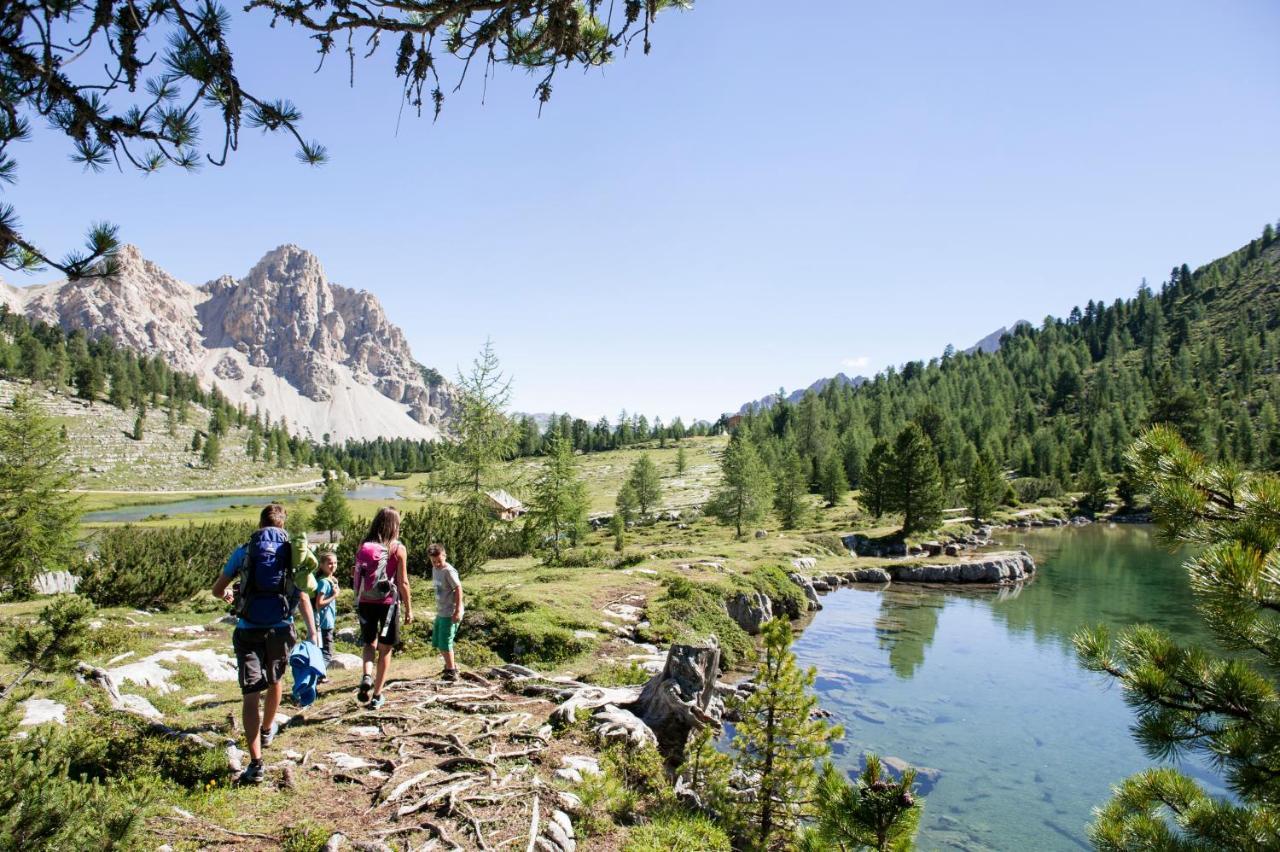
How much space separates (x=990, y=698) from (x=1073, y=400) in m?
163

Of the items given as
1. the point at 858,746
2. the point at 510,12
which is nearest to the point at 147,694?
the point at 510,12

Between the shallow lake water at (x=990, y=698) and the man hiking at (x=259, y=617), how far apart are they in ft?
26.3

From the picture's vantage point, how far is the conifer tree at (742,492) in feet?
196

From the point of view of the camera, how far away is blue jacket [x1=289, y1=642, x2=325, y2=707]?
27.9 ft

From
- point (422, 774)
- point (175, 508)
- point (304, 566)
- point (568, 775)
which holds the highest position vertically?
point (304, 566)

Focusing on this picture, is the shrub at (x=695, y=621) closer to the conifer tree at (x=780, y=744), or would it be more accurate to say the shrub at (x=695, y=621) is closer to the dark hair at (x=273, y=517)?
the conifer tree at (x=780, y=744)

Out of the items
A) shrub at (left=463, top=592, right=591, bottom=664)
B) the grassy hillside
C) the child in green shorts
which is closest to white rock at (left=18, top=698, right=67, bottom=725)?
the child in green shorts

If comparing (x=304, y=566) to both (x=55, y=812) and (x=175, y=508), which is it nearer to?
(x=55, y=812)

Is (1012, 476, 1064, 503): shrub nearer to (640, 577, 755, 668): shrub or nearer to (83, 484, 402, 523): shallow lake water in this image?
(640, 577, 755, 668): shrub

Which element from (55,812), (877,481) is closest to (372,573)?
(55,812)

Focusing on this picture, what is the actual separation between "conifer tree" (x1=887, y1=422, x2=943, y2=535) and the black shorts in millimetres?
55693

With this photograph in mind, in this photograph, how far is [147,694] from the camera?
982cm

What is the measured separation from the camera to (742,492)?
60.1 metres

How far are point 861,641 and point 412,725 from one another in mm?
22256
